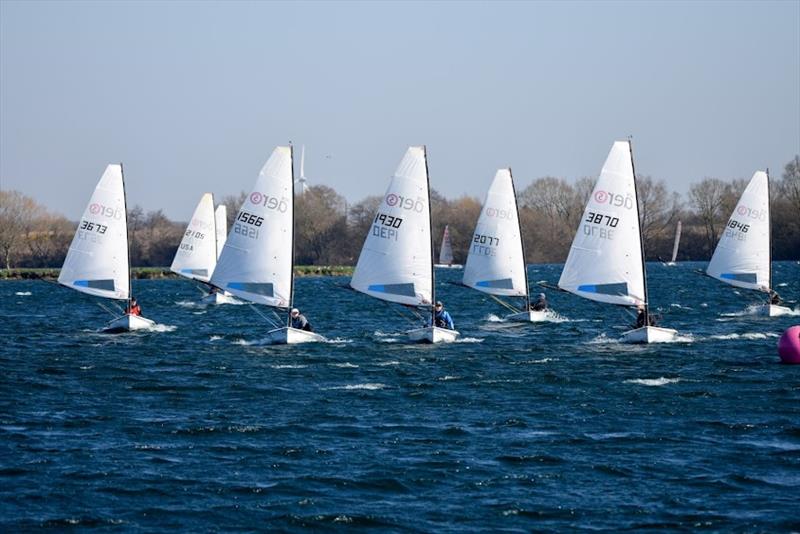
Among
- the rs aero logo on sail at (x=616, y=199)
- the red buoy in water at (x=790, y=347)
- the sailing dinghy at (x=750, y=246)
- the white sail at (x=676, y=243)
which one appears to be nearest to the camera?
the red buoy in water at (x=790, y=347)

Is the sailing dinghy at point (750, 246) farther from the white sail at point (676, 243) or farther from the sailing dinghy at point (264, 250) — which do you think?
the white sail at point (676, 243)

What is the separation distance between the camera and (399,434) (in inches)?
1018

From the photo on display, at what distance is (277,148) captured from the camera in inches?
1658

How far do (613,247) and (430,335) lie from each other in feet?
22.5

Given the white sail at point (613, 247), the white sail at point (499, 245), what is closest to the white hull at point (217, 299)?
the white sail at point (499, 245)

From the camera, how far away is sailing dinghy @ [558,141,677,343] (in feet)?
140

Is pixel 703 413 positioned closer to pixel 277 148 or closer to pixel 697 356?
pixel 697 356

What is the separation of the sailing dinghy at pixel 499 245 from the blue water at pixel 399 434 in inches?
248

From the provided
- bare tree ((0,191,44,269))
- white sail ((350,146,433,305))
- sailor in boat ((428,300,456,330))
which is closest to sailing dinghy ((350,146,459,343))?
white sail ((350,146,433,305))

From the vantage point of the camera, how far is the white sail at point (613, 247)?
42812 millimetres

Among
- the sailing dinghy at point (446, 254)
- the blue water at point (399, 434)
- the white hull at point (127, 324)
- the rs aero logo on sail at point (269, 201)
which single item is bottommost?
the blue water at point (399, 434)

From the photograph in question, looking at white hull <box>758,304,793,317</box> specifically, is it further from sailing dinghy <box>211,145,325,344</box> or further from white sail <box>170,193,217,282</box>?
white sail <box>170,193,217,282</box>

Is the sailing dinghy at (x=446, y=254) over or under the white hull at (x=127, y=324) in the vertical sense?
over

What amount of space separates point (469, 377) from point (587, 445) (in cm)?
1035
